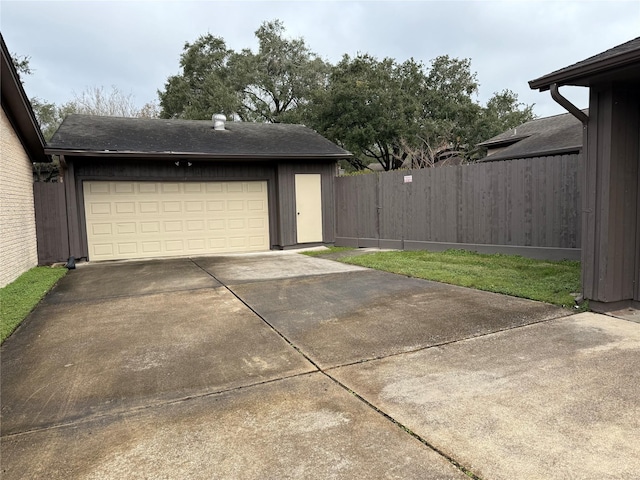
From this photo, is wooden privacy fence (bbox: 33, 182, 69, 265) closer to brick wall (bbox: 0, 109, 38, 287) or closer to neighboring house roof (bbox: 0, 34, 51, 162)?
brick wall (bbox: 0, 109, 38, 287)

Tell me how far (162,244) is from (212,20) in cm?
2032

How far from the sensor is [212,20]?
2603cm

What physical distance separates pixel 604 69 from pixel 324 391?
13.5 ft

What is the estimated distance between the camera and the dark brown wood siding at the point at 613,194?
452 cm

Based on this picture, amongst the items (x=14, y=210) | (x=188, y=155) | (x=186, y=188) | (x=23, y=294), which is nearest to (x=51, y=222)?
(x=14, y=210)

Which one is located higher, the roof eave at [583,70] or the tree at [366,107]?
the tree at [366,107]

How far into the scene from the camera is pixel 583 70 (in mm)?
4254

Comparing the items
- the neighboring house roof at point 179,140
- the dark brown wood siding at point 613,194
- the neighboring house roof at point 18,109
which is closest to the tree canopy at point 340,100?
the neighboring house roof at point 179,140

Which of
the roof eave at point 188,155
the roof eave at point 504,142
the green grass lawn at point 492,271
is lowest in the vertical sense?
the green grass lawn at point 492,271

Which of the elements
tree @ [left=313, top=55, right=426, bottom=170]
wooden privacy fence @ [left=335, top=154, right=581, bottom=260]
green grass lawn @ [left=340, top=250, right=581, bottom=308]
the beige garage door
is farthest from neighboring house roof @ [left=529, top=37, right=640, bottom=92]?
tree @ [left=313, top=55, right=426, bottom=170]

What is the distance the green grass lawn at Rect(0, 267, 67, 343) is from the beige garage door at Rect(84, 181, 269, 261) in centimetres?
205

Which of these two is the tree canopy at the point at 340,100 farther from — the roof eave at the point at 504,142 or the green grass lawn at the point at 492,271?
the green grass lawn at the point at 492,271

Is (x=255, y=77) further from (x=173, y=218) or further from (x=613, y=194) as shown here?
(x=613, y=194)

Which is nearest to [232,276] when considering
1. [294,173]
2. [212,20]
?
[294,173]
